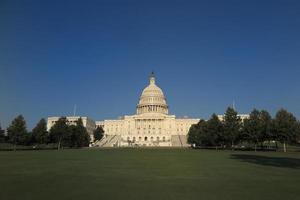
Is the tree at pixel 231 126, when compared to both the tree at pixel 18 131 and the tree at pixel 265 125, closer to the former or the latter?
the tree at pixel 265 125

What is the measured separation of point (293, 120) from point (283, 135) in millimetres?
6830

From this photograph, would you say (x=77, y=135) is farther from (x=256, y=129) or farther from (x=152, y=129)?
(x=152, y=129)

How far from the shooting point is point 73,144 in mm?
118000

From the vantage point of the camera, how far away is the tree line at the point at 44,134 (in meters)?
90.3

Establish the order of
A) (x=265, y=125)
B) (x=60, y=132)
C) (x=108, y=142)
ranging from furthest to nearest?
(x=108, y=142)
(x=60, y=132)
(x=265, y=125)

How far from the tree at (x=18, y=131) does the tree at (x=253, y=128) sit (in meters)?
61.6

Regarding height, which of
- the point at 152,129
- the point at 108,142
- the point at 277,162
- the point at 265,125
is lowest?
the point at 277,162

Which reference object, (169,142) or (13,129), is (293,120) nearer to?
(13,129)

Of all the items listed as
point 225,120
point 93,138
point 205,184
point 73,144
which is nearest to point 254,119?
point 225,120

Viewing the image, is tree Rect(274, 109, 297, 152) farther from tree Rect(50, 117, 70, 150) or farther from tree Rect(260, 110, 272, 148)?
tree Rect(50, 117, 70, 150)

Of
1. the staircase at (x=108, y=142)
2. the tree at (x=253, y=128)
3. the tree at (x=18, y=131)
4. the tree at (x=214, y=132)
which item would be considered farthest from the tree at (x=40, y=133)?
the tree at (x=253, y=128)

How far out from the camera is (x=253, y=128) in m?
85.9

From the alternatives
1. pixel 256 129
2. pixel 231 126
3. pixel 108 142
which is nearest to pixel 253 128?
pixel 256 129

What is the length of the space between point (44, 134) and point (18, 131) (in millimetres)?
13137
